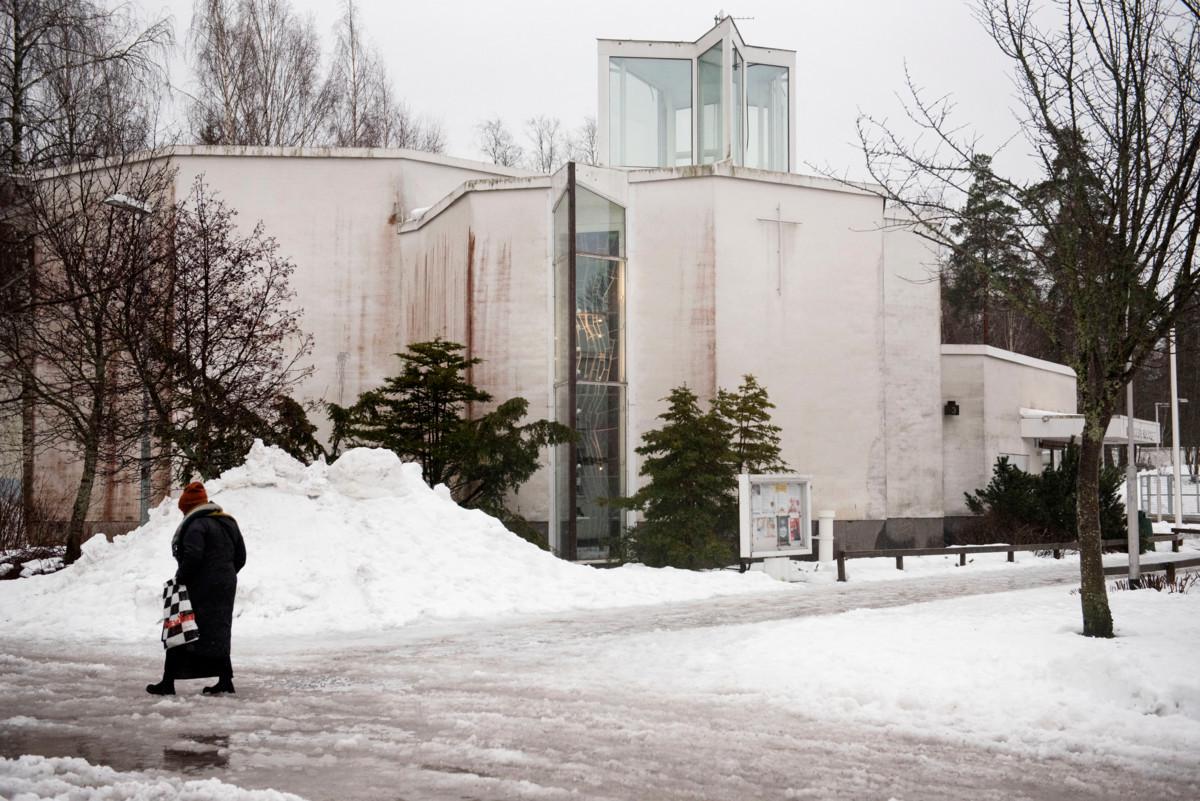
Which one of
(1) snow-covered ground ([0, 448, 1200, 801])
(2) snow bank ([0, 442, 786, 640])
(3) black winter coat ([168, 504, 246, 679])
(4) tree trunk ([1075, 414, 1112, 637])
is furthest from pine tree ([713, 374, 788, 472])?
(3) black winter coat ([168, 504, 246, 679])

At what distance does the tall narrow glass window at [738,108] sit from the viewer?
29.0 metres

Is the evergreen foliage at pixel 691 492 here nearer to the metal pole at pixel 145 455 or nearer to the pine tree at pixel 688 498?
the pine tree at pixel 688 498

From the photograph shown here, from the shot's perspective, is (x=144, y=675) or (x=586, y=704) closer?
(x=586, y=704)

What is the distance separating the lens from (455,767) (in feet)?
20.6

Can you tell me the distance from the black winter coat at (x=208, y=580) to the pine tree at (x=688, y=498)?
40.0 feet

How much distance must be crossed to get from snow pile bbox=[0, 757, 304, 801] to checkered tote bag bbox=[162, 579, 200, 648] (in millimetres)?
2674

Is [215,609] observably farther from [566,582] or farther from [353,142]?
[353,142]

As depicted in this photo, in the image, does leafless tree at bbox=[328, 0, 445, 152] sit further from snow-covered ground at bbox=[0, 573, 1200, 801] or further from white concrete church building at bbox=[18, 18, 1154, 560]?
snow-covered ground at bbox=[0, 573, 1200, 801]

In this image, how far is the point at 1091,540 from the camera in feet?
34.5

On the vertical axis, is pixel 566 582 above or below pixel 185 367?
→ below

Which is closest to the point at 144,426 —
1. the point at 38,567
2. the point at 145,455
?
the point at 145,455

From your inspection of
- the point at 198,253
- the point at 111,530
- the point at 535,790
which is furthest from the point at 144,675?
the point at 111,530

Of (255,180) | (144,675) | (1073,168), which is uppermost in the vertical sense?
(255,180)

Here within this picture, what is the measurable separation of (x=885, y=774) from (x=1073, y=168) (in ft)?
21.6
